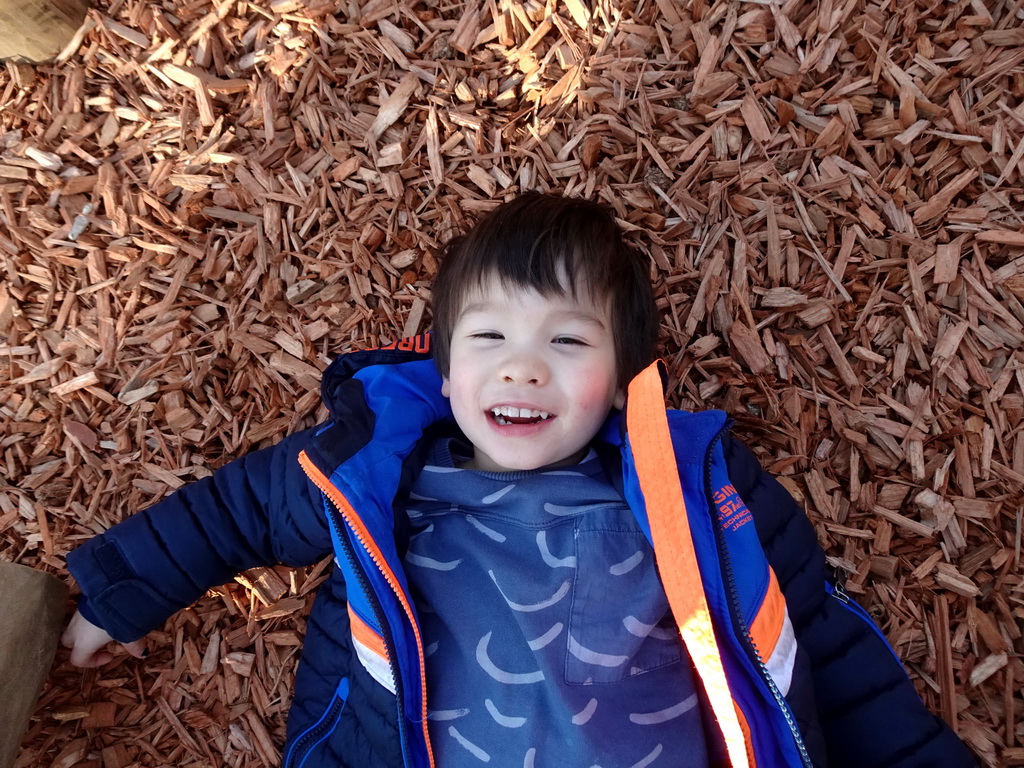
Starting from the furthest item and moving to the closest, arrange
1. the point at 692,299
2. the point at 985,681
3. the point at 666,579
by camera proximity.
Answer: the point at 692,299 → the point at 985,681 → the point at 666,579

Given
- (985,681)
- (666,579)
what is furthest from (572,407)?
(985,681)

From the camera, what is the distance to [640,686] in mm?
1945

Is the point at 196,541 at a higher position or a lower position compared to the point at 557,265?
lower

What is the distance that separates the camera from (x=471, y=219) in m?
2.54

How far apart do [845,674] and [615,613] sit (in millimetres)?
647

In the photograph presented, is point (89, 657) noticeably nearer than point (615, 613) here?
No

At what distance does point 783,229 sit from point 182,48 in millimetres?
2124

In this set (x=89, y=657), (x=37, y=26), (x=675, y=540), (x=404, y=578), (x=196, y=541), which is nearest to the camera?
(x=675, y=540)

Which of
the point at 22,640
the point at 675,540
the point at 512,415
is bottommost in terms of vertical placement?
the point at 22,640

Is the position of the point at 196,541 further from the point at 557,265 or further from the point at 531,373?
the point at 557,265

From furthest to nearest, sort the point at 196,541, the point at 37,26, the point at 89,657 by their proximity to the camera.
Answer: the point at 37,26, the point at 89,657, the point at 196,541

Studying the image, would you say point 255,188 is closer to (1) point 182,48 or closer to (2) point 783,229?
(1) point 182,48

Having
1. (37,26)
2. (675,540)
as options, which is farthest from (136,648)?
(37,26)

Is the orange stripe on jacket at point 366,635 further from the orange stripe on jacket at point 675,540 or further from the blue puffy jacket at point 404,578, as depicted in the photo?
the orange stripe on jacket at point 675,540
